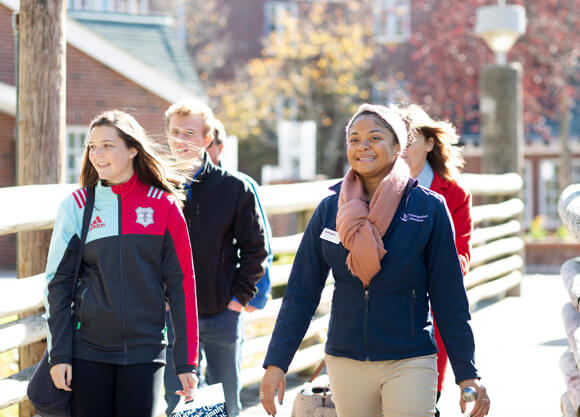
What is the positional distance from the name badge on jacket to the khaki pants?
1.49ft

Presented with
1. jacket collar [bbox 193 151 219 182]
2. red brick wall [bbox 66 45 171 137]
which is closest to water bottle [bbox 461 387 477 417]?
jacket collar [bbox 193 151 219 182]

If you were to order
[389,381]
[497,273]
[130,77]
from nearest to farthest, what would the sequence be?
[389,381] → [497,273] → [130,77]

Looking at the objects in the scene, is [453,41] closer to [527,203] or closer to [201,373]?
[527,203]

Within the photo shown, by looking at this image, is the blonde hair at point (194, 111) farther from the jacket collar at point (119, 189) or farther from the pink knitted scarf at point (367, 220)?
the pink knitted scarf at point (367, 220)

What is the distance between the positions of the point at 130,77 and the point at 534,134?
46.6 ft

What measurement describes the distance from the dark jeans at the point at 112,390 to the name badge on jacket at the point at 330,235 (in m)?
0.85

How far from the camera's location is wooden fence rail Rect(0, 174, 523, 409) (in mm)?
4621

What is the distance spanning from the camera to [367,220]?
362cm

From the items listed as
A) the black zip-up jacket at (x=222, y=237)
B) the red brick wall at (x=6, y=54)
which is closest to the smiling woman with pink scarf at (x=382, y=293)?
the black zip-up jacket at (x=222, y=237)

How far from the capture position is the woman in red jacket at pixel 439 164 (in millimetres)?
4988

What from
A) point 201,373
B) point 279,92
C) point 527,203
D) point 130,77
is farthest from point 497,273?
point 279,92

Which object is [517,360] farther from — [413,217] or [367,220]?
[367,220]

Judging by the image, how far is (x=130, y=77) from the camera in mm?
19781

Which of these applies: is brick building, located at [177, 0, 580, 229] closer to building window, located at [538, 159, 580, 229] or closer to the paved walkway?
building window, located at [538, 159, 580, 229]
